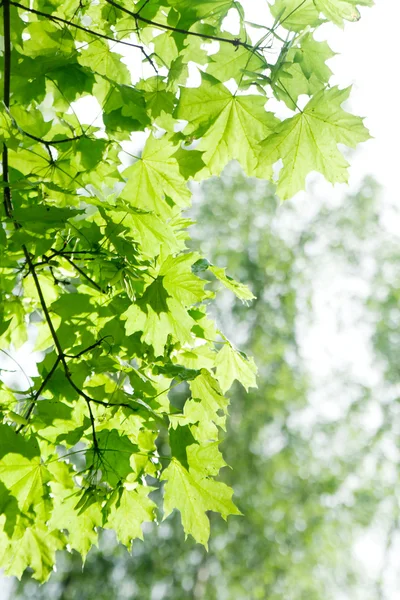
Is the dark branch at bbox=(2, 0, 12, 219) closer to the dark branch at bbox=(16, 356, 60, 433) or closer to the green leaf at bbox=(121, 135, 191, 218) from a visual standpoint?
the green leaf at bbox=(121, 135, 191, 218)

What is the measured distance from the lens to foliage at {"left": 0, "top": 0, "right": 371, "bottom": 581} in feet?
4.88

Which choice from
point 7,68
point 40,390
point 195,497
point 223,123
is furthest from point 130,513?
point 7,68

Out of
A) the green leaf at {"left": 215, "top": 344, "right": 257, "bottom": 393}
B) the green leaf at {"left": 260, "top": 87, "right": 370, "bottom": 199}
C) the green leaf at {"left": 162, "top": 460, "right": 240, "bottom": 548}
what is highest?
the green leaf at {"left": 260, "top": 87, "right": 370, "bottom": 199}

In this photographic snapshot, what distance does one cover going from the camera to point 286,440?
9.98 m

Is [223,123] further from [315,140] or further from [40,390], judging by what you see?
[40,390]

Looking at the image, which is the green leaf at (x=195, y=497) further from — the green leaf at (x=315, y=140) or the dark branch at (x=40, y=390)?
the green leaf at (x=315, y=140)

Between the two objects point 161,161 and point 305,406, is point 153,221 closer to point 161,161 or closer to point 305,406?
point 161,161

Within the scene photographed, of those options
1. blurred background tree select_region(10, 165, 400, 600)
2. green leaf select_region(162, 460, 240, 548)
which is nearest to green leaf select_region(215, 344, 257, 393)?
green leaf select_region(162, 460, 240, 548)

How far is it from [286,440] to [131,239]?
29.6ft

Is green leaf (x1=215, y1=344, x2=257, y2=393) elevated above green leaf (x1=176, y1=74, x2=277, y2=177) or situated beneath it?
situated beneath

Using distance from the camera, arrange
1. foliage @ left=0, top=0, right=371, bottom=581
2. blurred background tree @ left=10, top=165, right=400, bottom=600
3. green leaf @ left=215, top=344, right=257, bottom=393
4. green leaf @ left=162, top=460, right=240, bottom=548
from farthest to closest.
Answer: blurred background tree @ left=10, top=165, right=400, bottom=600 < green leaf @ left=215, top=344, right=257, bottom=393 < green leaf @ left=162, top=460, right=240, bottom=548 < foliage @ left=0, top=0, right=371, bottom=581

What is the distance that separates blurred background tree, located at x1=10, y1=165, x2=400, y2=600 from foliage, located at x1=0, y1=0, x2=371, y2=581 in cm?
829

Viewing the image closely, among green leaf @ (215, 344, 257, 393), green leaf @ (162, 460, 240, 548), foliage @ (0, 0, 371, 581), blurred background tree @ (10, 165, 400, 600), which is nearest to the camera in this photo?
foliage @ (0, 0, 371, 581)

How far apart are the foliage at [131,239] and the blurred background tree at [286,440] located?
829 centimetres
